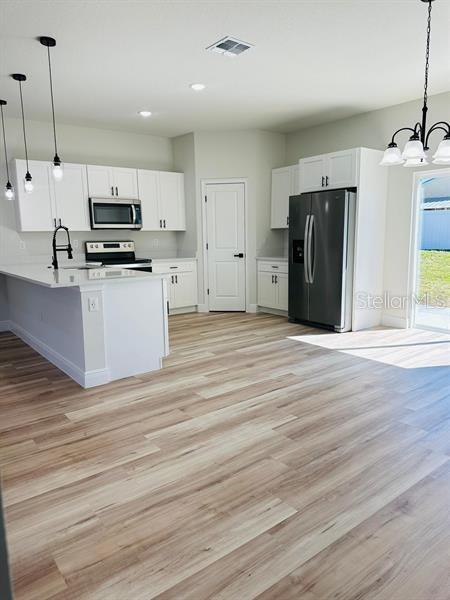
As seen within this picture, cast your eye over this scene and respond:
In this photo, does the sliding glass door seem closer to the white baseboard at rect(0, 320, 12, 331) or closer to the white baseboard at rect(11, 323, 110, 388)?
the white baseboard at rect(11, 323, 110, 388)

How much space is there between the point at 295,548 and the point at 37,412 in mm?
2222

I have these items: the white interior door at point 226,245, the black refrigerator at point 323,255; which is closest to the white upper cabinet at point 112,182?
the white interior door at point 226,245

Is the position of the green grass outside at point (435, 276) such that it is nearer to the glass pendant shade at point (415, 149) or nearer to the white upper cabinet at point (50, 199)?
the glass pendant shade at point (415, 149)

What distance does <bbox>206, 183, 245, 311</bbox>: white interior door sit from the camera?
258 inches

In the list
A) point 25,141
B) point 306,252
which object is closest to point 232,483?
point 306,252

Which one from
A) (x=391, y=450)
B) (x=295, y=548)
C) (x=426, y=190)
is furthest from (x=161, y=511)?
(x=426, y=190)

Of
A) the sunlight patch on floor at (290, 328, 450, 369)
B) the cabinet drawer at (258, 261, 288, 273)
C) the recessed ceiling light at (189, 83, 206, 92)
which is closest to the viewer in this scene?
the sunlight patch on floor at (290, 328, 450, 369)

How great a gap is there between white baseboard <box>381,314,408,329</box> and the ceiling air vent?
376cm

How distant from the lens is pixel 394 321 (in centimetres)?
553

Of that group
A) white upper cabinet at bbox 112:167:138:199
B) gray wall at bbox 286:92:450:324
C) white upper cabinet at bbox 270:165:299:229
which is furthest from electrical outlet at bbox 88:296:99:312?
gray wall at bbox 286:92:450:324

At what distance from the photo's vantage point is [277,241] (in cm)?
688

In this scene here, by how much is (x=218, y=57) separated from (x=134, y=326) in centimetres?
256

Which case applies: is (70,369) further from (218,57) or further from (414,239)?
(414,239)

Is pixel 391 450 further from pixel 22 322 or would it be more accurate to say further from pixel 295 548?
pixel 22 322
